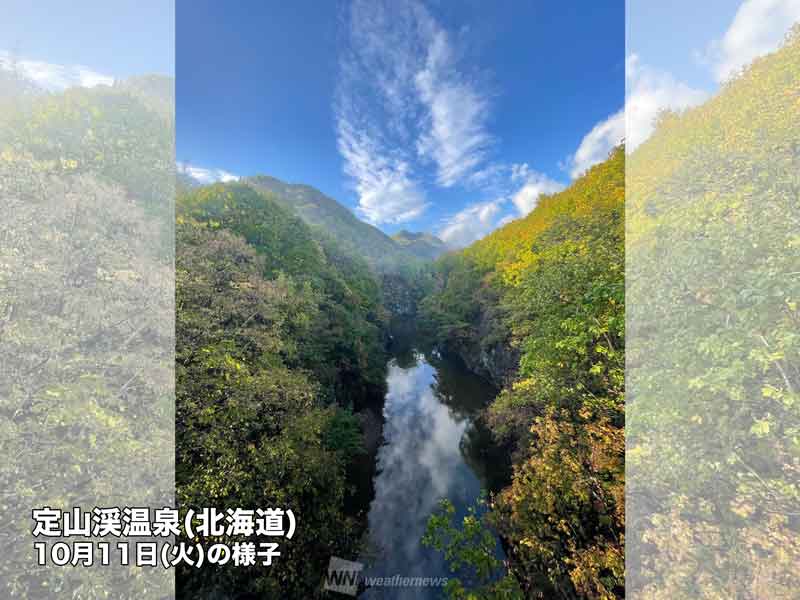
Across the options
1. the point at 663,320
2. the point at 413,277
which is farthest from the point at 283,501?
the point at 413,277

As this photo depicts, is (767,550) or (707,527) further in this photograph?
(707,527)

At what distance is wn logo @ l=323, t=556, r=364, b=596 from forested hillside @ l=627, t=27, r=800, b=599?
29.3 feet

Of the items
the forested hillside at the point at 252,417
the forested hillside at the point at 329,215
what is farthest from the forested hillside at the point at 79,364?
the forested hillside at the point at 329,215

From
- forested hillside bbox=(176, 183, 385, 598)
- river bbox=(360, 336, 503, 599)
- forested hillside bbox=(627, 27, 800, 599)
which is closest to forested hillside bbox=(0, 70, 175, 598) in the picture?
forested hillside bbox=(176, 183, 385, 598)

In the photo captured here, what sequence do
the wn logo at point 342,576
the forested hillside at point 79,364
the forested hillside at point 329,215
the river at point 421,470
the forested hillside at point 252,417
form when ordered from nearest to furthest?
1. the forested hillside at point 79,364
2. the forested hillside at point 252,417
3. the wn logo at point 342,576
4. the river at point 421,470
5. the forested hillside at point 329,215

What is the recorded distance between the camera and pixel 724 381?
6137 mm

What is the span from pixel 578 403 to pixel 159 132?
30.5m

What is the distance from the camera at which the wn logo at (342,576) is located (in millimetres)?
10414

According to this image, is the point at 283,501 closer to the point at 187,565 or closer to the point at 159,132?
the point at 187,565

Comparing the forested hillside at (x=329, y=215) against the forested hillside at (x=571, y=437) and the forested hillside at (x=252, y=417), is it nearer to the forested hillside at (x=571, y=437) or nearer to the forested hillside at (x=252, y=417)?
the forested hillside at (x=252, y=417)

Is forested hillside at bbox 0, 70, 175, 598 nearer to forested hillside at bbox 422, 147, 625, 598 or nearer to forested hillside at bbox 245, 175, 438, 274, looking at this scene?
forested hillside at bbox 422, 147, 625, 598

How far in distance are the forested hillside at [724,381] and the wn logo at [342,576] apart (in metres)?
8.92

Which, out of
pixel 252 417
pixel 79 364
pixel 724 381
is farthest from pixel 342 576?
pixel 724 381

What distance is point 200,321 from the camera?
11.4m
